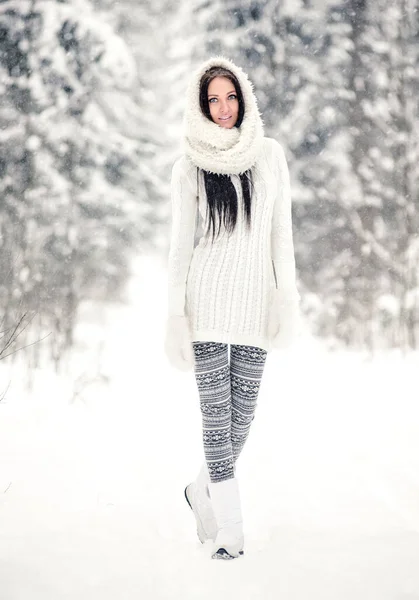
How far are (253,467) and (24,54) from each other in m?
8.28

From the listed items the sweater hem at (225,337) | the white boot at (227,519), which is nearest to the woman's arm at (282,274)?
the sweater hem at (225,337)

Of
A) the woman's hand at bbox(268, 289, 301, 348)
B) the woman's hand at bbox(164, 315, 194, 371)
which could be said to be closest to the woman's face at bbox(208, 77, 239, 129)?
the woman's hand at bbox(268, 289, 301, 348)

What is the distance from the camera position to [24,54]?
9523 millimetres

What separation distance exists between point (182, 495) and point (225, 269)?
6.05 feet

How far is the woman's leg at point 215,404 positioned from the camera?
9.79ft

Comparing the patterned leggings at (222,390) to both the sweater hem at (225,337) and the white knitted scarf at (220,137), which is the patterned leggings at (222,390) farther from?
the white knitted scarf at (220,137)

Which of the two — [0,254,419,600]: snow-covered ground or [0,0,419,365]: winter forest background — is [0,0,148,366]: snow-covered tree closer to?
[0,0,419,365]: winter forest background

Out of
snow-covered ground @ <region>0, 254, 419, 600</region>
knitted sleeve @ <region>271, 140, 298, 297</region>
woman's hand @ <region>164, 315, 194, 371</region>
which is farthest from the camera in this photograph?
knitted sleeve @ <region>271, 140, 298, 297</region>

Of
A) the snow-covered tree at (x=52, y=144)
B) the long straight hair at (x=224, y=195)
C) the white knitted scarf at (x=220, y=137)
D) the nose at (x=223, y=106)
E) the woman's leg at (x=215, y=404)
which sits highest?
the snow-covered tree at (x=52, y=144)

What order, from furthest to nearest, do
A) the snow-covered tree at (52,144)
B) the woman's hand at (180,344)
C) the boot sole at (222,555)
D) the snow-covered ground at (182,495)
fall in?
the snow-covered tree at (52,144) < the woman's hand at (180,344) < the boot sole at (222,555) < the snow-covered ground at (182,495)

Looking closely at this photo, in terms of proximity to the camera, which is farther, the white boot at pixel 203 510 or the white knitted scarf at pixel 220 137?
the white boot at pixel 203 510

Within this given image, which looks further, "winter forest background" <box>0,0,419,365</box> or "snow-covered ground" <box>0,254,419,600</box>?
"winter forest background" <box>0,0,419,365</box>

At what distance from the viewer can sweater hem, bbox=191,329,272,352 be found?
2.96 metres

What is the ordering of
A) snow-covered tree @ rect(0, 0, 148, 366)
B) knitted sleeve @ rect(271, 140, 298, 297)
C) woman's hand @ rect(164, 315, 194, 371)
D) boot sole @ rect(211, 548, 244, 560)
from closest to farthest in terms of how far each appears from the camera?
boot sole @ rect(211, 548, 244, 560) < woman's hand @ rect(164, 315, 194, 371) < knitted sleeve @ rect(271, 140, 298, 297) < snow-covered tree @ rect(0, 0, 148, 366)
